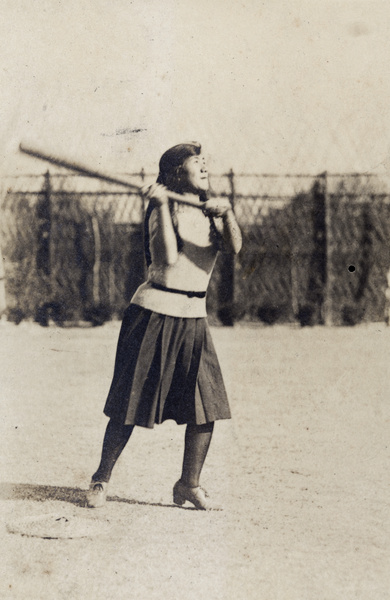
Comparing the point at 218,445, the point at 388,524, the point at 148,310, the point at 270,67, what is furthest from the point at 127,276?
the point at 388,524

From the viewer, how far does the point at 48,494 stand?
3357 millimetres

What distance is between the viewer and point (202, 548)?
3029 millimetres

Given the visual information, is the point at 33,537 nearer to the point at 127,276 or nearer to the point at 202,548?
the point at 202,548

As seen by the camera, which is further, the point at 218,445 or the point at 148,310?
the point at 218,445

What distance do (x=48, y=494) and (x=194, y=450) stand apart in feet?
2.37

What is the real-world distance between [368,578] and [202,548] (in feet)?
2.24

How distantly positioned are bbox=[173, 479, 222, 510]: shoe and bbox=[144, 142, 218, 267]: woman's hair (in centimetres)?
103

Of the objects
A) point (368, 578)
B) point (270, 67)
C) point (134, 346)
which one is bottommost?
point (368, 578)

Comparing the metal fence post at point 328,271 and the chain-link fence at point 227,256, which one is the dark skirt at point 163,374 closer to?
the chain-link fence at point 227,256

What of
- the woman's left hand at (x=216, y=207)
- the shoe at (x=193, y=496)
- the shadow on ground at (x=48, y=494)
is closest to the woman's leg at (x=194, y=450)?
the shoe at (x=193, y=496)

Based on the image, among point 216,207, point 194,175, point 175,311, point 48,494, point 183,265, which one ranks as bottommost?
point 48,494

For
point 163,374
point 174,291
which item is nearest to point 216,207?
point 174,291

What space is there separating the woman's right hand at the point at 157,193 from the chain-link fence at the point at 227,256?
0.12 m

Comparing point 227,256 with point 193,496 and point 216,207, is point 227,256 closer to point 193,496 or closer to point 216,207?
point 216,207
